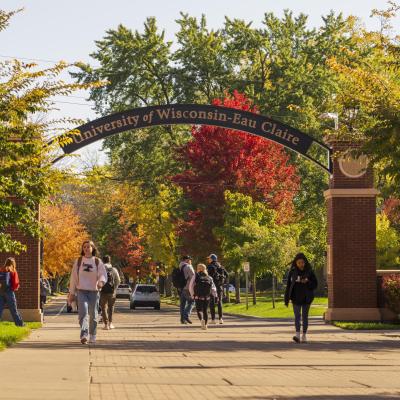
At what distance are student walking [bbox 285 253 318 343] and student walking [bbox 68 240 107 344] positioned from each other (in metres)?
3.69

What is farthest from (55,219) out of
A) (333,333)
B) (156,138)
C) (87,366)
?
(87,366)

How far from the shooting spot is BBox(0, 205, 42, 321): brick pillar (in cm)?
2917

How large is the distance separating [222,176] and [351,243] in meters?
21.9

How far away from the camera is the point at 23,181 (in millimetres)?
20078

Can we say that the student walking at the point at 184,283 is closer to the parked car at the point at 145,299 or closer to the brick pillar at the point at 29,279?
the brick pillar at the point at 29,279

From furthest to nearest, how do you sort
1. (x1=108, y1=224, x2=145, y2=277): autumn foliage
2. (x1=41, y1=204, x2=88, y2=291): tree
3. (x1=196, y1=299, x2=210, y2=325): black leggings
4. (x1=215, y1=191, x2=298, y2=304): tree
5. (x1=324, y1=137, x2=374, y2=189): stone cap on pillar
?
(x1=108, y1=224, x2=145, y2=277): autumn foliage
(x1=41, y1=204, x2=88, y2=291): tree
(x1=215, y1=191, x2=298, y2=304): tree
(x1=324, y1=137, x2=374, y2=189): stone cap on pillar
(x1=196, y1=299, x2=210, y2=325): black leggings

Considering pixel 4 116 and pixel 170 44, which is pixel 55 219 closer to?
pixel 170 44

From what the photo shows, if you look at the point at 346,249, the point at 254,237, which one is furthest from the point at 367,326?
the point at 254,237

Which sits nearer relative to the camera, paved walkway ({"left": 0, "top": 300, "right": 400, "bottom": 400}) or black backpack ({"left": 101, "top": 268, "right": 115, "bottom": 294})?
paved walkway ({"left": 0, "top": 300, "right": 400, "bottom": 400})

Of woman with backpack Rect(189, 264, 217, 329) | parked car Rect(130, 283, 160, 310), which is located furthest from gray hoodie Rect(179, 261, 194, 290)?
parked car Rect(130, 283, 160, 310)

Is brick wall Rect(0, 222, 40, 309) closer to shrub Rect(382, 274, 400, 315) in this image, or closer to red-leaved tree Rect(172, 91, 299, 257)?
shrub Rect(382, 274, 400, 315)

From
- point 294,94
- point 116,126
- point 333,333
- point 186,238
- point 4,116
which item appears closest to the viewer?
point 4,116

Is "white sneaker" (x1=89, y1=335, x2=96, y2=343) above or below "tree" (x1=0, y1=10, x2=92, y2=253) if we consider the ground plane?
below

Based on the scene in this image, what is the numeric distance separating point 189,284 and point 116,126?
17.5 ft
